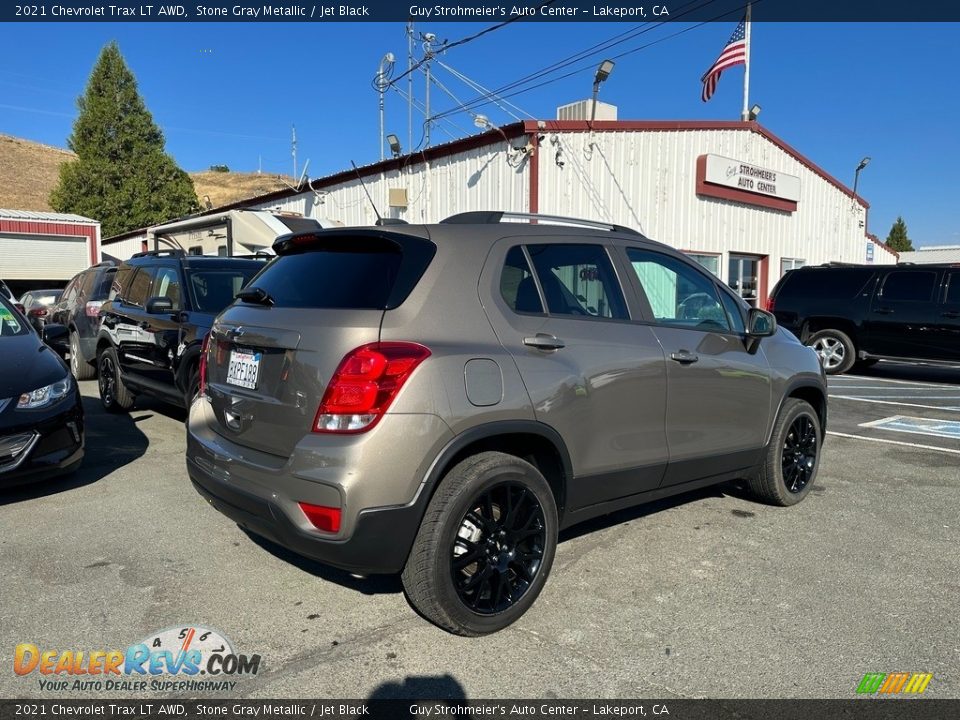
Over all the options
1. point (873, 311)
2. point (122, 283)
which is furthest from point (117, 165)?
point (873, 311)

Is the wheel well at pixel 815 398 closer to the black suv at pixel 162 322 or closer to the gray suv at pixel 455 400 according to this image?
the gray suv at pixel 455 400

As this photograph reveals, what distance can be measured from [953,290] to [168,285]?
36.9ft

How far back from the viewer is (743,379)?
14.0 feet

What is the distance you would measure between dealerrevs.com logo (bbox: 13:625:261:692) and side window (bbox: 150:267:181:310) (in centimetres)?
425

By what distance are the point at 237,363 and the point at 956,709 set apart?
3.22m

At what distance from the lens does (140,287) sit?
7.62 meters

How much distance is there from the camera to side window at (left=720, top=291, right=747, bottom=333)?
14.4 feet

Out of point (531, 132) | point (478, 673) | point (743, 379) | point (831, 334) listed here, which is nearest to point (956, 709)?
point (478, 673)

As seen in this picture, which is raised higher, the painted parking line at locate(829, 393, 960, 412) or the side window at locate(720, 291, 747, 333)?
the side window at locate(720, 291, 747, 333)

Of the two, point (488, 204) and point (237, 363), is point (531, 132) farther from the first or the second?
point (237, 363)

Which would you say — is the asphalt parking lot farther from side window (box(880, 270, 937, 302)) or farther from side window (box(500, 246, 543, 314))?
side window (box(880, 270, 937, 302))

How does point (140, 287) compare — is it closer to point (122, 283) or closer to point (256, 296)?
point (122, 283)

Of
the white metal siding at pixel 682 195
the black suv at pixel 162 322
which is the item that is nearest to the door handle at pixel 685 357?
the black suv at pixel 162 322

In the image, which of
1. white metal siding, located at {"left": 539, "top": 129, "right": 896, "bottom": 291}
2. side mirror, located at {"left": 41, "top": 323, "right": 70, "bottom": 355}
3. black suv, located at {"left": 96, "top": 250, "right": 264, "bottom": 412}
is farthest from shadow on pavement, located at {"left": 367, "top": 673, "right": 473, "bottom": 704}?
white metal siding, located at {"left": 539, "top": 129, "right": 896, "bottom": 291}
